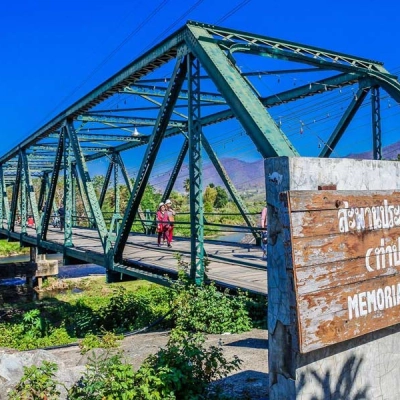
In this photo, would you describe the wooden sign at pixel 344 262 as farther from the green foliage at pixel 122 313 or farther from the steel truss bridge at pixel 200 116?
the green foliage at pixel 122 313

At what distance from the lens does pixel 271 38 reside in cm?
817

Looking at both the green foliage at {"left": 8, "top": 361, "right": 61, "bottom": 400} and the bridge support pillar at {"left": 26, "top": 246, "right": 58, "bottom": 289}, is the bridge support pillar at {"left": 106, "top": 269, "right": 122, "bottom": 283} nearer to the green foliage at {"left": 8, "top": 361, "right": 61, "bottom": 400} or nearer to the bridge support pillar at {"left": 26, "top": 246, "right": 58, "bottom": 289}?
the green foliage at {"left": 8, "top": 361, "right": 61, "bottom": 400}

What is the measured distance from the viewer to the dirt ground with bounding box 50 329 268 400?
448 centimetres

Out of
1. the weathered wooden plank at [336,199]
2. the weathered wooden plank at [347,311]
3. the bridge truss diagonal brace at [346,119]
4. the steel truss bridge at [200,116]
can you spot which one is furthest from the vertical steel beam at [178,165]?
the weathered wooden plank at [347,311]

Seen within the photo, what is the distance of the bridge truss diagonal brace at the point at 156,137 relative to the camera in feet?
25.6

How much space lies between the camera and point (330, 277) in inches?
109

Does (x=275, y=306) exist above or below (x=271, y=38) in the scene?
below

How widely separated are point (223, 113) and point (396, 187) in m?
11.0

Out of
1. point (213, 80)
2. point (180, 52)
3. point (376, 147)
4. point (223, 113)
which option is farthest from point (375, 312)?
point (223, 113)

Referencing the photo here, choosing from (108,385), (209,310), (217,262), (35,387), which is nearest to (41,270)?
(217,262)

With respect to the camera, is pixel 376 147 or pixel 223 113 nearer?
pixel 376 147

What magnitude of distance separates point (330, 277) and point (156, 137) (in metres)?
6.01

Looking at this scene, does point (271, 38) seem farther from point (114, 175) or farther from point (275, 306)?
point (114, 175)

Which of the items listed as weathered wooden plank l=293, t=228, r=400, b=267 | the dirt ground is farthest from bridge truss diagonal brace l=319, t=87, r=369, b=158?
weathered wooden plank l=293, t=228, r=400, b=267
